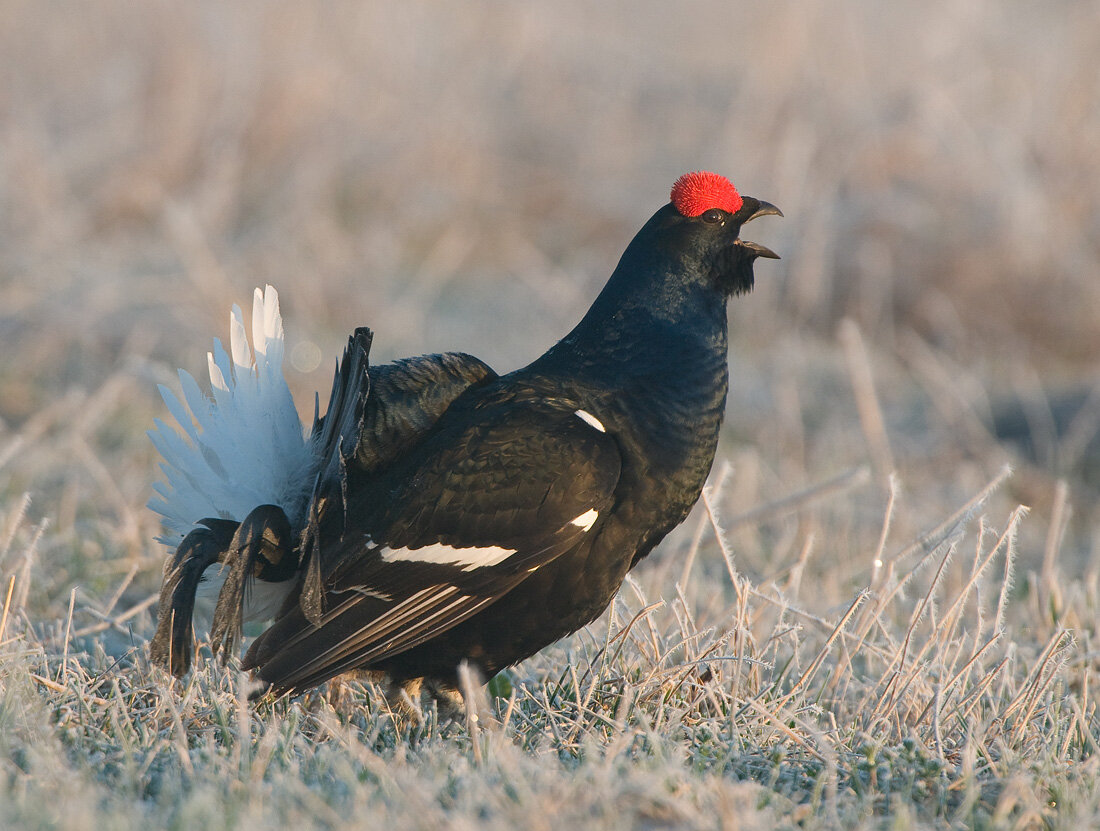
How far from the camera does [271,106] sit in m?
7.22

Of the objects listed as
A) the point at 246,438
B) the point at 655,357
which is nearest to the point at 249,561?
the point at 246,438

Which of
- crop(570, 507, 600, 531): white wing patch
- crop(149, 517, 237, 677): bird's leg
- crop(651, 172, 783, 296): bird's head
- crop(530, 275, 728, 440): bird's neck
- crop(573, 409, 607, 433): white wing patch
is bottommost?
crop(149, 517, 237, 677): bird's leg

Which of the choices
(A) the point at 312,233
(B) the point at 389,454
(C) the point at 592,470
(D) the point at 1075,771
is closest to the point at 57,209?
(A) the point at 312,233

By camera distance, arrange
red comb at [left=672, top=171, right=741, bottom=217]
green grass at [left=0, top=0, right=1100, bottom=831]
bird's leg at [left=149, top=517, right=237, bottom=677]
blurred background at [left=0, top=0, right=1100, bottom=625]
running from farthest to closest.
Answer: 1. blurred background at [left=0, top=0, right=1100, bottom=625]
2. red comb at [left=672, top=171, right=741, bottom=217]
3. bird's leg at [left=149, top=517, right=237, bottom=677]
4. green grass at [left=0, top=0, right=1100, bottom=831]

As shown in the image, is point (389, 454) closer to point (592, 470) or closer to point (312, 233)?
point (592, 470)

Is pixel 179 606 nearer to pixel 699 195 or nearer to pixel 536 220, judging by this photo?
pixel 699 195

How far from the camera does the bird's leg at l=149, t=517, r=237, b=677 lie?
7.91 ft

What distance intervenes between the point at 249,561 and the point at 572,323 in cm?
403

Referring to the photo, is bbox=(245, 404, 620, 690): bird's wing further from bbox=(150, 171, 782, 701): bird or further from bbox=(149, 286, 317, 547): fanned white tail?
bbox=(149, 286, 317, 547): fanned white tail

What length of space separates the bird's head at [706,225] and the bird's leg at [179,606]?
122 centimetres

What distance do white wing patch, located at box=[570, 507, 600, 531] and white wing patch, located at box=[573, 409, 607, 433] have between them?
0.18m

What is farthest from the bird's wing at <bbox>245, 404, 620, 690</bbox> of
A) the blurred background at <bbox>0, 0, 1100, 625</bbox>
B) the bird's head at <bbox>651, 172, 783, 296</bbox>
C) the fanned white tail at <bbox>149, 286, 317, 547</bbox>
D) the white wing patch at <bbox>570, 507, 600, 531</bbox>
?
the blurred background at <bbox>0, 0, 1100, 625</bbox>

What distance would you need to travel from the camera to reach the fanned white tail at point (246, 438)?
8.58 feet

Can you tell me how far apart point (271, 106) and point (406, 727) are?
17.9 ft
